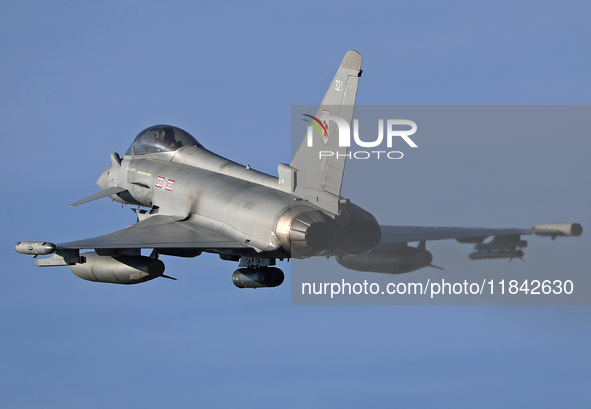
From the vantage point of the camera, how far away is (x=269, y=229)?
32.3 metres

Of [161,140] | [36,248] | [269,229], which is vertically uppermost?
[161,140]

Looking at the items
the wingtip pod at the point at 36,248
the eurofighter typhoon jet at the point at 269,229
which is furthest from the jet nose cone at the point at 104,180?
the wingtip pod at the point at 36,248

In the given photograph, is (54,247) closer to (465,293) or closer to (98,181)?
(98,181)

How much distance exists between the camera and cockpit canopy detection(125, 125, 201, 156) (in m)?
40.2

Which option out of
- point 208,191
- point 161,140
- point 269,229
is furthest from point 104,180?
point 269,229

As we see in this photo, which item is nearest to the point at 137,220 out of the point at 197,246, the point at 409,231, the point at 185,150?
the point at 185,150

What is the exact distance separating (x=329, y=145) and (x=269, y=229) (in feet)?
11.5

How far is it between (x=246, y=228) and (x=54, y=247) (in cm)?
653

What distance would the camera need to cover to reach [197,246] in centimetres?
3341

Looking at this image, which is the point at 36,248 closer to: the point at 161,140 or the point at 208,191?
the point at 208,191

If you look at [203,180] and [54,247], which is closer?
[54,247]

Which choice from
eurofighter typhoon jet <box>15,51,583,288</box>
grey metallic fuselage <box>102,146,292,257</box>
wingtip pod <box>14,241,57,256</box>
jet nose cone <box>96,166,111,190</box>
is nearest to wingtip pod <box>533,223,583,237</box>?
eurofighter typhoon jet <box>15,51,583,288</box>

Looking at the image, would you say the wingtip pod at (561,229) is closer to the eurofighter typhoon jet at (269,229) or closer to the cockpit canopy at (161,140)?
the eurofighter typhoon jet at (269,229)

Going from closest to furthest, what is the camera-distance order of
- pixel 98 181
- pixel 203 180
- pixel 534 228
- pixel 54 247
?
pixel 534 228 < pixel 54 247 < pixel 203 180 < pixel 98 181
